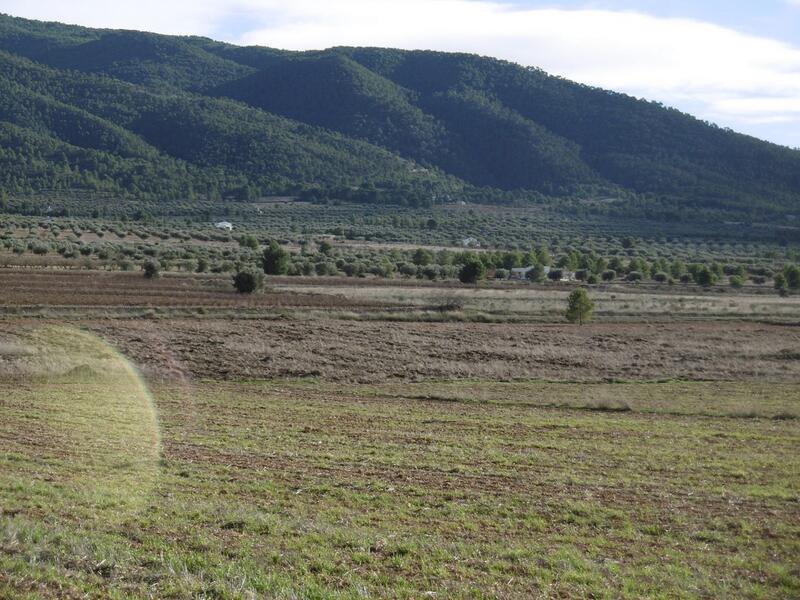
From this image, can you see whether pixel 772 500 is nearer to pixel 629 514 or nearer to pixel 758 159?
pixel 629 514

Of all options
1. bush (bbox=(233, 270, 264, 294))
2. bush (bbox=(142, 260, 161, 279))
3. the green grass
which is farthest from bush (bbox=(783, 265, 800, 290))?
the green grass

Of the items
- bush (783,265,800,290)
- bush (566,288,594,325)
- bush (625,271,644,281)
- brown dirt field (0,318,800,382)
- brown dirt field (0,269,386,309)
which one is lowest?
brown dirt field (0,269,386,309)

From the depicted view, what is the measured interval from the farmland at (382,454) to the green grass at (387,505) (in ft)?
0.15

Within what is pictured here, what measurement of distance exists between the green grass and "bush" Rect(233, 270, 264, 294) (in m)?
29.6

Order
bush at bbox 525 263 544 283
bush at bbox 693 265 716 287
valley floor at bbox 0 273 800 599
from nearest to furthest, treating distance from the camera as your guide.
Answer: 1. valley floor at bbox 0 273 800 599
2. bush at bbox 525 263 544 283
3. bush at bbox 693 265 716 287

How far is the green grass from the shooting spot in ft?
28.6

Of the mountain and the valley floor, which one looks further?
the mountain

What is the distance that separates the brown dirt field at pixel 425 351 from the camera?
102 ft

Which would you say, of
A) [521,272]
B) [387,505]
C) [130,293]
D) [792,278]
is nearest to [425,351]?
[130,293]

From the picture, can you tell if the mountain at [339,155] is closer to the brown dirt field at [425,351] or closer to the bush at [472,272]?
the bush at [472,272]

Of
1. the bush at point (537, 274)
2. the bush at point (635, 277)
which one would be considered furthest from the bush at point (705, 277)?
the bush at point (537, 274)

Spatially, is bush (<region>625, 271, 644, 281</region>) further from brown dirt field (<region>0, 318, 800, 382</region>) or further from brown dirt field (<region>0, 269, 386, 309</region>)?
brown dirt field (<region>0, 269, 386, 309</region>)

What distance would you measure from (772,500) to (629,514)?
8.29 feet

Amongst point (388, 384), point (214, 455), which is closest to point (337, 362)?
point (388, 384)
